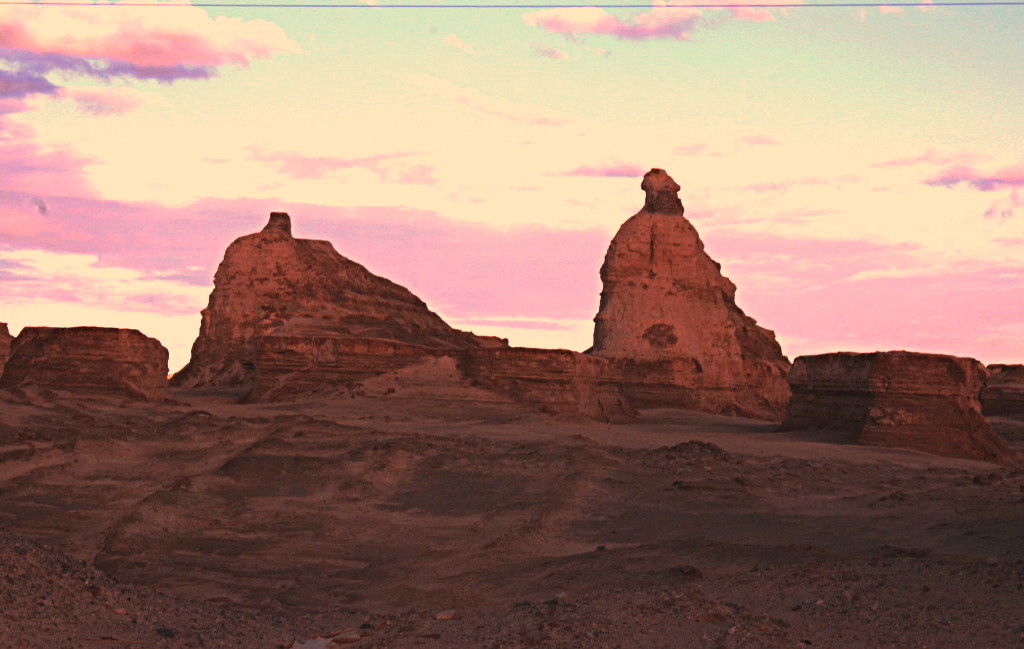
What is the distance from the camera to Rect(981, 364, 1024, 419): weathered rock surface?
117ft

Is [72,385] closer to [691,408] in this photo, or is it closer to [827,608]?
[691,408]

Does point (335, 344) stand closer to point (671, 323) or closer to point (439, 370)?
point (439, 370)

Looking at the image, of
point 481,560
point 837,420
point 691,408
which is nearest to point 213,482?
point 481,560

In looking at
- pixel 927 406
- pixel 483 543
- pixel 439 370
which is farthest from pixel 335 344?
pixel 483 543

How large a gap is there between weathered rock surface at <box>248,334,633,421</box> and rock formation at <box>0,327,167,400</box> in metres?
3.33

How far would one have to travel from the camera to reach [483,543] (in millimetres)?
11070

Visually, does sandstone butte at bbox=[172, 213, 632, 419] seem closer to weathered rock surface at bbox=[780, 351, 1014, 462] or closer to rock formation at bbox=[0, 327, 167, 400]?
rock formation at bbox=[0, 327, 167, 400]

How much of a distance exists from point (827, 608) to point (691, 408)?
93.2 feet

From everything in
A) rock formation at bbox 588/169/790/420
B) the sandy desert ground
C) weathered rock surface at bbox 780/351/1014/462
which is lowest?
the sandy desert ground

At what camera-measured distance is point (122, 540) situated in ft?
34.5

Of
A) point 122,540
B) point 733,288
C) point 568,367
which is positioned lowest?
point 122,540

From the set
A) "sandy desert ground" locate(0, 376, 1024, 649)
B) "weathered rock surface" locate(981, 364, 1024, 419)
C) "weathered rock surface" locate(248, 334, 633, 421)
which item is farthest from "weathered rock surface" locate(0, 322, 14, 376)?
"weathered rock surface" locate(981, 364, 1024, 419)

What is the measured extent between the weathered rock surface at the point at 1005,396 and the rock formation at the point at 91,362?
75.2 feet

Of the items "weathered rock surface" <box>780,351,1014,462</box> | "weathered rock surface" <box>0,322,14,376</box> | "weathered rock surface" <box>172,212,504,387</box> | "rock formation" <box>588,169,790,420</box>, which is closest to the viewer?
"weathered rock surface" <box>780,351,1014,462</box>
